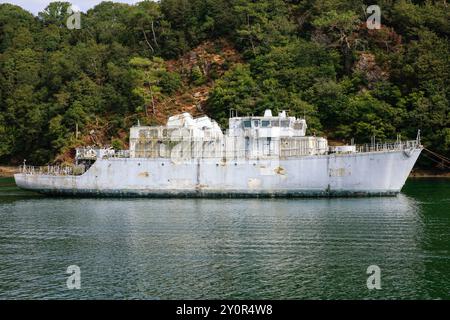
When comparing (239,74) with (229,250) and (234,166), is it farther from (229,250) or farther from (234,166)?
(229,250)

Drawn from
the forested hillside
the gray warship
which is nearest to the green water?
the gray warship

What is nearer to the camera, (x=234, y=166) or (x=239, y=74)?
(x=234, y=166)

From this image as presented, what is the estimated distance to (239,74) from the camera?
75.4 m

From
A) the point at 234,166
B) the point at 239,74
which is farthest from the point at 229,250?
the point at 239,74

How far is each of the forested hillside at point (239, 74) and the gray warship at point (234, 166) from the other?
21.2 metres

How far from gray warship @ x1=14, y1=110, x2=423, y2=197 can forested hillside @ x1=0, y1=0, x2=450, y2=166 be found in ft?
69.6

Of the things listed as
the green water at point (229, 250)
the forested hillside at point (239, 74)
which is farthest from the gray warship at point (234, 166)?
the forested hillside at point (239, 74)

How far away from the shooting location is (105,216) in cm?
3700

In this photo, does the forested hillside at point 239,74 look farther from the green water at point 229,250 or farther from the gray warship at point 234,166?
the green water at point 229,250

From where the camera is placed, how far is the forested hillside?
2657 inches

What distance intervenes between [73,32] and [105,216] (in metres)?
70.9

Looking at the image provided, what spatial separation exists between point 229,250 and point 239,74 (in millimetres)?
51315

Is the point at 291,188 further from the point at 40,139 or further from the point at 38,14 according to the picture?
the point at 38,14
